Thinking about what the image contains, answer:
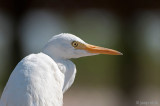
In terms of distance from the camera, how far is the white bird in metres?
2.30

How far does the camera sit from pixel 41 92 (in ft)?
7.69

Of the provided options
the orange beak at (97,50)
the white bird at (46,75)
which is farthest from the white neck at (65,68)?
the orange beak at (97,50)

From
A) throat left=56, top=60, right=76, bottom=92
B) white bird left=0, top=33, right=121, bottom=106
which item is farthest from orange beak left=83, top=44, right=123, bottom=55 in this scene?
throat left=56, top=60, right=76, bottom=92

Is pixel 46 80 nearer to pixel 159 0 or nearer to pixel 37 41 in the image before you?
pixel 159 0

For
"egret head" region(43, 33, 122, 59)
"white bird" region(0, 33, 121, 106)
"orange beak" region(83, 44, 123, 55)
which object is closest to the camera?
"white bird" region(0, 33, 121, 106)

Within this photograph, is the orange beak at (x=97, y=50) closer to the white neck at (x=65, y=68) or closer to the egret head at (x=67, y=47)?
the egret head at (x=67, y=47)

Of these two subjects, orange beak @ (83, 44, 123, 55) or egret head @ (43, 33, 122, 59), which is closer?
egret head @ (43, 33, 122, 59)

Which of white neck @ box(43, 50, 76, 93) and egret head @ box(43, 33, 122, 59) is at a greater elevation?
egret head @ box(43, 33, 122, 59)

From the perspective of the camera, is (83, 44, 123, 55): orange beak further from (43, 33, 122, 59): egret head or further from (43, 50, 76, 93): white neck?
(43, 50, 76, 93): white neck

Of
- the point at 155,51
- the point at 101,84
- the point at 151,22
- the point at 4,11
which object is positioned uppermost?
the point at 4,11

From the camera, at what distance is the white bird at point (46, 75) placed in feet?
7.54

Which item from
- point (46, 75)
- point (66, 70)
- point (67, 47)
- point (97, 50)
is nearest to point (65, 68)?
point (66, 70)

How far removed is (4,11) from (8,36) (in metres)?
0.46

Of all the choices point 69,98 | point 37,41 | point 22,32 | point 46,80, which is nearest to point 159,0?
point 22,32
